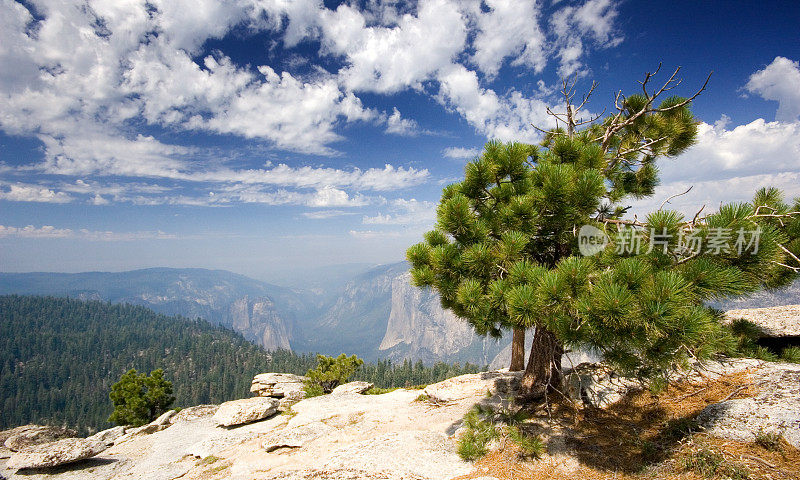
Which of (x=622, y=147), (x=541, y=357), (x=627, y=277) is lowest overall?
(x=541, y=357)

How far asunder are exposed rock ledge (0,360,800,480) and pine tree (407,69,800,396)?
7.21ft

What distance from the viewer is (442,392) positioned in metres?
13.9

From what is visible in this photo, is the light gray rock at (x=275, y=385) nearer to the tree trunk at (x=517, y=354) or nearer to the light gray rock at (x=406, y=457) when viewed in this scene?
the tree trunk at (x=517, y=354)

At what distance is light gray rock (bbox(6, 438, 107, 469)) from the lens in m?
14.0

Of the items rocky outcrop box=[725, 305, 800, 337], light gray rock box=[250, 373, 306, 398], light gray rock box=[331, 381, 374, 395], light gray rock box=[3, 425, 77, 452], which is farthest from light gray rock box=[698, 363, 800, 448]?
light gray rock box=[3, 425, 77, 452]

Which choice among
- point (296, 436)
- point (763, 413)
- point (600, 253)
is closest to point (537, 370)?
point (763, 413)

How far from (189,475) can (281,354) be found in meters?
160

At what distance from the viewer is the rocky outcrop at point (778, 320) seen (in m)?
9.97

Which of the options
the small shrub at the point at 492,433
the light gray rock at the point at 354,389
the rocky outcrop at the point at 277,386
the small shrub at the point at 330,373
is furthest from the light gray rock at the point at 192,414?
the small shrub at the point at 492,433

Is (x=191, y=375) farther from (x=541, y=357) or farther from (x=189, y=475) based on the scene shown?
(x=541, y=357)

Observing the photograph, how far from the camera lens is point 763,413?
5855 millimetres

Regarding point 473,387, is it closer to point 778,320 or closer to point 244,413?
point 778,320

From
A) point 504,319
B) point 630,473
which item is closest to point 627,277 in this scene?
point 504,319

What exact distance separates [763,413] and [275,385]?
32.8m
